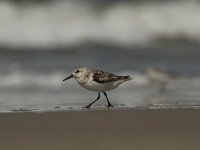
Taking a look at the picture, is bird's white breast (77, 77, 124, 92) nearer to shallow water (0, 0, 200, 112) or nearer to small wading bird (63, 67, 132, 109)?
small wading bird (63, 67, 132, 109)

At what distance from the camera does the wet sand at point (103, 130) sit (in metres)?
5.68

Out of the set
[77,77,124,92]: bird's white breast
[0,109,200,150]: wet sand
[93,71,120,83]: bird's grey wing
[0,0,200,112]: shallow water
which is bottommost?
[0,109,200,150]: wet sand

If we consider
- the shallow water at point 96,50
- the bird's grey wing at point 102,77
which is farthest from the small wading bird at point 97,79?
the shallow water at point 96,50

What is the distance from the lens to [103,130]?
6363 mm

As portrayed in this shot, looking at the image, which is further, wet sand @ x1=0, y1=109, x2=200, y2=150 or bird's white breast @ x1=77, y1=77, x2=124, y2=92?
bird's white breast @ x1=77, y1=77, x2=124, y2=92

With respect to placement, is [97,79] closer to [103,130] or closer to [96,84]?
[96,84]

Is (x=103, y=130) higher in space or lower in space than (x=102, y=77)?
lower

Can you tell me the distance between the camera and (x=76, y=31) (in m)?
16.8

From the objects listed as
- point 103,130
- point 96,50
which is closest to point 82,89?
point 103,130

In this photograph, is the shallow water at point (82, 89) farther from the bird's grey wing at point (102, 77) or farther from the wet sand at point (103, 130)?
the wet sand at point (103, 130)

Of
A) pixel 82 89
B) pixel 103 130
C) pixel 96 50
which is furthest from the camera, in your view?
pixel 96 50

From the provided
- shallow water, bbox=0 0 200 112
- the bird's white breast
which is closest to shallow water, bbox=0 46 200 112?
shallow water, bbox=0 0 200 112

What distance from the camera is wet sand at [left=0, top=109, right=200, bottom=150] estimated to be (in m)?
5.68

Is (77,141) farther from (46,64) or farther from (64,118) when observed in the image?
(46,64)
